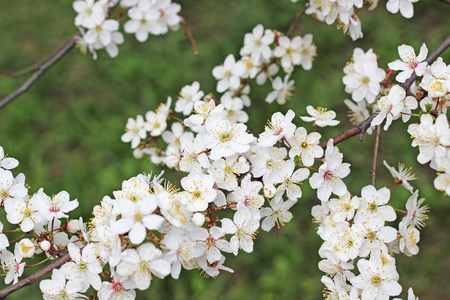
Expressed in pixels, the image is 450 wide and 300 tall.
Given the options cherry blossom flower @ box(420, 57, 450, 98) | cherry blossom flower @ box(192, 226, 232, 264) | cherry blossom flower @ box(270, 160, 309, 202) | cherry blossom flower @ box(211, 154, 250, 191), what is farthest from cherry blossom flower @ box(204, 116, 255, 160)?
cherry blossom flower @ box(420, 57, 450, 98)

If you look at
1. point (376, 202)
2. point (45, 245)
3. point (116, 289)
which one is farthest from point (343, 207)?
point (45, 245)

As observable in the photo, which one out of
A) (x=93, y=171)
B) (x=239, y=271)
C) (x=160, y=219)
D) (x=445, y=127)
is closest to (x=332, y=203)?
(x=445, y=127)

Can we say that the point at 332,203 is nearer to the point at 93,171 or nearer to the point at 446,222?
the point at 446,222

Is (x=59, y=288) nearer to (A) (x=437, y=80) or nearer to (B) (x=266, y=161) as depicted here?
(B) (x=266, y=161)

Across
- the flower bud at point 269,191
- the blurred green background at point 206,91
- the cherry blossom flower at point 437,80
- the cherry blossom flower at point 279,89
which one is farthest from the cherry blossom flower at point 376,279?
the blurred green background at point 206,91

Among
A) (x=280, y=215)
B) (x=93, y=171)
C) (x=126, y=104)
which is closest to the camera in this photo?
(x=280, y=215)
